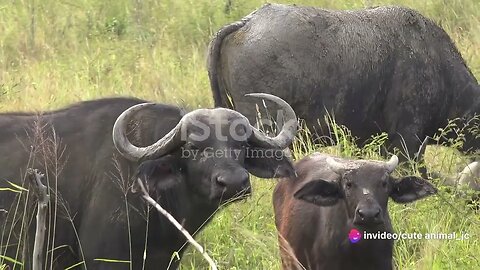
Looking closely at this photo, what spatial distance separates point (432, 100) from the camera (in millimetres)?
9695

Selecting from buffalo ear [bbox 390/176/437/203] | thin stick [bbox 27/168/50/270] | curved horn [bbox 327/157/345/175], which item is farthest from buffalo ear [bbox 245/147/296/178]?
thin stick [bbox 27/168/50/270]

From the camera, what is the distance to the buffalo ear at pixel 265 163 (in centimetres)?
616

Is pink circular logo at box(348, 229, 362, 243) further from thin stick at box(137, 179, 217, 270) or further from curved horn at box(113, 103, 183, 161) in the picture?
thin stick at box(137, 179, 217, 270)

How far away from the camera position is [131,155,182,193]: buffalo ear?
19.3 feet

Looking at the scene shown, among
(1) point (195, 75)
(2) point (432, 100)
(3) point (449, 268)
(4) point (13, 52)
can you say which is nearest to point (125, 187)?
(3) point (449, 268)

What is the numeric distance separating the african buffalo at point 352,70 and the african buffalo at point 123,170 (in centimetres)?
292

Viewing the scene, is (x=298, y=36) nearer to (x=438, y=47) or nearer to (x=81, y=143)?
(x=438, y=47)

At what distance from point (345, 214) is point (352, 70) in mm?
3511

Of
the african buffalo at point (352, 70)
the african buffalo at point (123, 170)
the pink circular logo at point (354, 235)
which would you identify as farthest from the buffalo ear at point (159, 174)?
the african buffalo at point (352, 70)

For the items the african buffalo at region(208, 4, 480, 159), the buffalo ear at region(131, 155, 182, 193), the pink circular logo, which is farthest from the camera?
the african buffalo at region(208, 4, 480, 159)

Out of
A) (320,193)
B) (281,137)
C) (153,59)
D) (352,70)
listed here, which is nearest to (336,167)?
(320,193)

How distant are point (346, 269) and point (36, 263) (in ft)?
6.19

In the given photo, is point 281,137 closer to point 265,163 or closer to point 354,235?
point 265,163

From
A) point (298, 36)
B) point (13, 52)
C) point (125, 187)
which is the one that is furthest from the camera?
point (13, 52)
